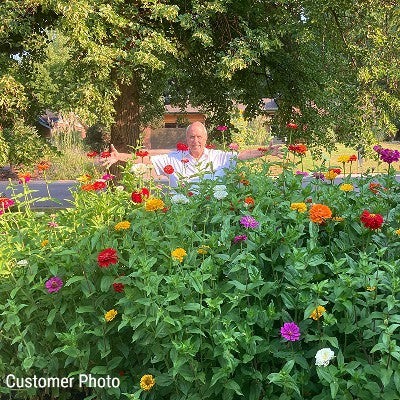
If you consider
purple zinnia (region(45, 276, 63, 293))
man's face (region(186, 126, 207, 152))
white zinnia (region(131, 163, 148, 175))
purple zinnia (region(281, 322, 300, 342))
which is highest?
man's face (region(186, 126, 207, 152))

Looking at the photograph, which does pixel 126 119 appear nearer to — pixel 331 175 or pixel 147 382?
pixel 331 175

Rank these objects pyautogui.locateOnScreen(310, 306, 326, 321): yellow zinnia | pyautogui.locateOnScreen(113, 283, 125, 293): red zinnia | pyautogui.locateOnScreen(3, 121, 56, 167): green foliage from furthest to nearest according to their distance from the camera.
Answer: pyautogui.locateOnScreen(3, 121, 56, 167): green foliage
pyautogui.locateOnScreen(113, 283, 125, 293): red zinnia
pyautogui.locateOnScreen(310, 306, 326, 321): yellow zinnia

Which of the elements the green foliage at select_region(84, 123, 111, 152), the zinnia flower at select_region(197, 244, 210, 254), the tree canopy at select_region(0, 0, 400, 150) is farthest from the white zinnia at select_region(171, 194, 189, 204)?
the green foliage at select_region(84, 123, 111, 152)

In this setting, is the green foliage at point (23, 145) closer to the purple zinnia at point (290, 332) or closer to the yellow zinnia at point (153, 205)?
the yellow zinnia at point (153, 205)

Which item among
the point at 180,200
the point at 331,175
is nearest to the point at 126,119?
the point at 180,200

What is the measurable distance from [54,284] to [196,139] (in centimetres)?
240

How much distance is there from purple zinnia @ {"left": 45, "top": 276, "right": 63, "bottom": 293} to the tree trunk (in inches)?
301

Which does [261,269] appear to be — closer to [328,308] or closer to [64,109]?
[328,308]

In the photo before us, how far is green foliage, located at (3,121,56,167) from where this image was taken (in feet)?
29.8

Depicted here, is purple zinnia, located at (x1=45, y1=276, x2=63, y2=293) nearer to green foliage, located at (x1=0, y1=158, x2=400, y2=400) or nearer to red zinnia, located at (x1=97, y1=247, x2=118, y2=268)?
green foliage, located at (x1=0, y1=158, x2=400, y2=400)

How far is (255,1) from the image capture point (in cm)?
945

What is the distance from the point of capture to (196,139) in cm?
465

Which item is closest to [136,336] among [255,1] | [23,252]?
[23,252]

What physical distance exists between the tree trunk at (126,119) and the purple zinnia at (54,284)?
25.1 feet
